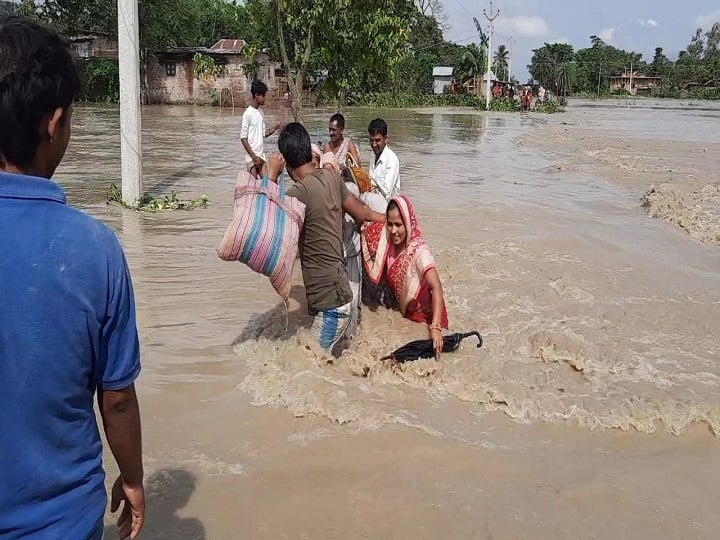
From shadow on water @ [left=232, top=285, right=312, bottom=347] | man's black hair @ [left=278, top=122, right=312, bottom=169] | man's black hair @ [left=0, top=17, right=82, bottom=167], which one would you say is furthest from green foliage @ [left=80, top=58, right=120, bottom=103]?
man's black hair @ [left=0, top=17, right=82, bottom=167]

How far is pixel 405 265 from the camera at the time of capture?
15.9 feet

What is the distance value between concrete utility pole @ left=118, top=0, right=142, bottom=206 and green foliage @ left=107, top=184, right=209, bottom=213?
12 cm

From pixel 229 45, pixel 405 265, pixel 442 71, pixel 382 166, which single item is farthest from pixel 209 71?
pixel 405 265

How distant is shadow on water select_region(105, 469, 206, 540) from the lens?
290 cm

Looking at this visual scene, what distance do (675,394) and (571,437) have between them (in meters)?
0.94

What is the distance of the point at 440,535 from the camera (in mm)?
2963

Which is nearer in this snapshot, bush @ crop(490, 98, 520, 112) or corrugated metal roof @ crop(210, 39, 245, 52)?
corrugated metal roof @ crop(210, 39, 245, 52)

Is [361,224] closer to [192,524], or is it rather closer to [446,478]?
[446,478]

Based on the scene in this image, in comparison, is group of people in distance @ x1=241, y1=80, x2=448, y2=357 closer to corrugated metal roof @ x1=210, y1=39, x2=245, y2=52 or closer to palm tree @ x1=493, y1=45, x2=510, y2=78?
corrugated metal roof @ x1=210, y1=39, x2=245, y2=52

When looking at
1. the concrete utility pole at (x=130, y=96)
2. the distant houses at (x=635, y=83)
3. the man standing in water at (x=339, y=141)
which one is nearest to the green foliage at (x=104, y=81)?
the concrete utility pole at (x=130, y=96)

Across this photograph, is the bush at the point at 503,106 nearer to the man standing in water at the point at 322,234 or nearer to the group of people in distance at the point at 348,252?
the group of people in distance at the point at 348,252

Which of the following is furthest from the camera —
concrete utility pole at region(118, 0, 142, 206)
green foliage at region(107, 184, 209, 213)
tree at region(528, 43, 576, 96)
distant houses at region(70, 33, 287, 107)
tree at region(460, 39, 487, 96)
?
tree at region(528, 43, 576, 96)

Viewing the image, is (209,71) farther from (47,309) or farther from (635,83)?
(635,83)

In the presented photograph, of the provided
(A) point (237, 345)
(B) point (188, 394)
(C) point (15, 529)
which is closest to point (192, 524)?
(B) point (188, 394)
